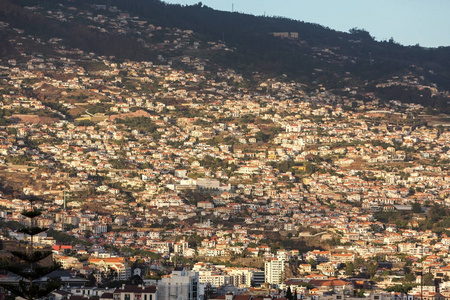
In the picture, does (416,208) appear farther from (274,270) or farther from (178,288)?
(178,288)

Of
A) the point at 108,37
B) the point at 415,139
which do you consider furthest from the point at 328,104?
the point at 108,37

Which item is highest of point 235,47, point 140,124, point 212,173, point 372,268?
point 235,47

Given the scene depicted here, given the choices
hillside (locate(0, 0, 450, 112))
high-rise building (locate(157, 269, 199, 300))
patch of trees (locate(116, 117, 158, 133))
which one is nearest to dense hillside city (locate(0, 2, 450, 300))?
high-rise building (locate(157, 269, 199, 300))

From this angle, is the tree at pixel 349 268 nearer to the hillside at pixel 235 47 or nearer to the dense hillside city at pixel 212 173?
the dense hillside city at pixel 212 173

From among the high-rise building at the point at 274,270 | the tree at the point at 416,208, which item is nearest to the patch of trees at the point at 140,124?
the tree at the point at 416,208

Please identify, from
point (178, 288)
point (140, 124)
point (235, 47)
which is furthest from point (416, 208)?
point (235, 47)

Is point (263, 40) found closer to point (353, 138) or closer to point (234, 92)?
point (234, 92)

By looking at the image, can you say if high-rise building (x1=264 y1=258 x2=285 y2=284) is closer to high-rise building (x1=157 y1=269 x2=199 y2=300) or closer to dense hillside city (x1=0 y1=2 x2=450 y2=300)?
dense hillside city (x1=0 y1=2 x2=450 y2=300)
